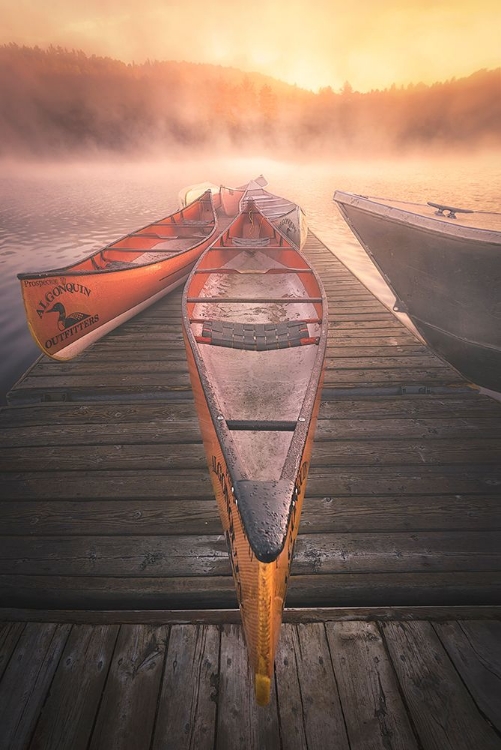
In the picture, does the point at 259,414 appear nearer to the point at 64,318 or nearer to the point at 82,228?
the point at 64,318

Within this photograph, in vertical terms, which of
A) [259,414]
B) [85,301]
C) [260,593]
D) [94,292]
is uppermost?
[94,292]

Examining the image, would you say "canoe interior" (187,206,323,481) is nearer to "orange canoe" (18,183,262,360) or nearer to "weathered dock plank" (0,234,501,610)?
"weathered dock plank" (0,234,501,610)

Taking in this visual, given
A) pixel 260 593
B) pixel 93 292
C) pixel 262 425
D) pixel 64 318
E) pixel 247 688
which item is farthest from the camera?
pixel 93 292

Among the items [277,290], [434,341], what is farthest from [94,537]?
[434,341]

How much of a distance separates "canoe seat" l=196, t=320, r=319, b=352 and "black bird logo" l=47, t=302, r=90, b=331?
114 inches

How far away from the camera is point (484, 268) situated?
5.29 metres

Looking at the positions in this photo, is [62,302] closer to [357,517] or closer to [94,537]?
[94,537]

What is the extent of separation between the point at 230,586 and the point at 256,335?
3429 millimetres

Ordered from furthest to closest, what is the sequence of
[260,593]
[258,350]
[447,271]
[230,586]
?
1. [447,271]
2. [258,350]
3. [230,586]
4. [260,593]

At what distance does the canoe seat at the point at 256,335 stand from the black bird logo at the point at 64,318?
2.89 meters

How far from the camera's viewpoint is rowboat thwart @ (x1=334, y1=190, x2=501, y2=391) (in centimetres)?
536

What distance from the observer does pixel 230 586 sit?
303 centimetres

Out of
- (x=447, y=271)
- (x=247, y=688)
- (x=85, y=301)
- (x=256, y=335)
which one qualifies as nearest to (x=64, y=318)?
(x=85, y=301)

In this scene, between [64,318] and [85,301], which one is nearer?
[64,318]
